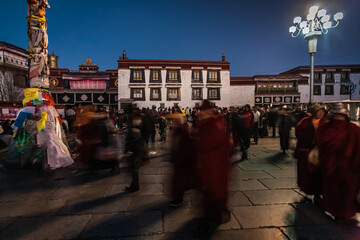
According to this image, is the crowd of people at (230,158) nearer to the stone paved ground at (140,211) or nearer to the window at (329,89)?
the stone paved ground at (140,211)

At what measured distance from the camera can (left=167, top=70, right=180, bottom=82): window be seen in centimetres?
2917

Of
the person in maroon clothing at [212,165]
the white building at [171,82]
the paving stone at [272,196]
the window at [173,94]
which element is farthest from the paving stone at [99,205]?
the window at [173,94]

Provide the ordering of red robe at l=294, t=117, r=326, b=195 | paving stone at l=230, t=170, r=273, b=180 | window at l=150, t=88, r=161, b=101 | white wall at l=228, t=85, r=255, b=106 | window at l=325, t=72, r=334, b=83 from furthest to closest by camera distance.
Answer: window at l=325, t=72, r=334, b=83 < white wall at l=228, t=85, r=255, b=106 < window at l=150, t=88, r=161, b=101 < paving stone at l=230, t=170, r=273, b=180 < red robe at l=294, t=117, r=326, b=195

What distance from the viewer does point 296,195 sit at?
3518 millimetres

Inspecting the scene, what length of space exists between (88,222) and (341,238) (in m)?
3.33

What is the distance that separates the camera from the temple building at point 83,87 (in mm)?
28903

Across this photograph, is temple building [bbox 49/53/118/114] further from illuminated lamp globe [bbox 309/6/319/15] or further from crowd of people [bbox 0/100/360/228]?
crowd of people [bbox 0/100/360/228]

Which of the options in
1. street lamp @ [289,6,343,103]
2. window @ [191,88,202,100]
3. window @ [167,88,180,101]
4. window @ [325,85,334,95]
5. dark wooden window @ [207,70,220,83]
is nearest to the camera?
street lamp @ [289,6,343,103]

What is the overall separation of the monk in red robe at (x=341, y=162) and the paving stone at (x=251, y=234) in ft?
2.88

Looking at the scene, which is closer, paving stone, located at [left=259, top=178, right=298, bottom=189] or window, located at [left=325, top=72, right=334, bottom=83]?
paving stone, located at [left=259, top=178, right=298, bottom=189]

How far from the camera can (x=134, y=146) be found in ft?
12.2

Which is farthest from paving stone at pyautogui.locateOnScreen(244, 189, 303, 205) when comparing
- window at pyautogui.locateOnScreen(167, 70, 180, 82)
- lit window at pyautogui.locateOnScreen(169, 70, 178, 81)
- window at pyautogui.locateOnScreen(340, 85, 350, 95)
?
window at pyautogui.locateOnScreen(340, 85, 350, 95)

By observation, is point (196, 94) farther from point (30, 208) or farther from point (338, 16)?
point (30, 208)

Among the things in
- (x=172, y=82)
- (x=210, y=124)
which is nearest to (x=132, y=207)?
(x=210, y=124)
